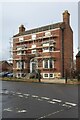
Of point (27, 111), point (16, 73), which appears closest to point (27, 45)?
point (16, 73)

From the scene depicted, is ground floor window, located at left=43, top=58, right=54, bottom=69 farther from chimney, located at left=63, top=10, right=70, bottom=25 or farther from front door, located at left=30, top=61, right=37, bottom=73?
chimney, located at left=63, top=10, right=70, bottom=25

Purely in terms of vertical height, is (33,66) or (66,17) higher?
(66,17)

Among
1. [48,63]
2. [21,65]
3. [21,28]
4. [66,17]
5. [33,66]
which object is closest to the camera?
[48,63]

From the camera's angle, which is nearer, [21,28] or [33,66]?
[33,66]

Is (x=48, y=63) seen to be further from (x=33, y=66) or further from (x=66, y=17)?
(x=66, y=17)

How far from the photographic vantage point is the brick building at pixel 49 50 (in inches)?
1964

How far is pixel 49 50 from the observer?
167 feet

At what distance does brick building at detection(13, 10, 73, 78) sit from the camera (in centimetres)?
4988

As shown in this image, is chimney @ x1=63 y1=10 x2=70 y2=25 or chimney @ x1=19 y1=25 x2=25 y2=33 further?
chimney @ x1=19 y1=25 x2=25 y2=33

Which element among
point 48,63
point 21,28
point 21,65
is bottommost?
point 21,65

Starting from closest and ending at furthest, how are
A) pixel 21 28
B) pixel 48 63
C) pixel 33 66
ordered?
pixel 48 63
pixel 33 66
pixel 21 28

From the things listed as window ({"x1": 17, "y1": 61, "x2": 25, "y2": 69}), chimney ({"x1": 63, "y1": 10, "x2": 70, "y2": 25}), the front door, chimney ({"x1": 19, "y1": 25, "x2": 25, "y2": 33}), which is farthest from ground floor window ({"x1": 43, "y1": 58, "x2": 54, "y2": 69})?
chimney ({"x1": 19, "y1": 25, "x2": 25, "y2": 33})

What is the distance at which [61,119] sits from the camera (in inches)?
376

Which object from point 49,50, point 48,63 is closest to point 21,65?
point 48,63
